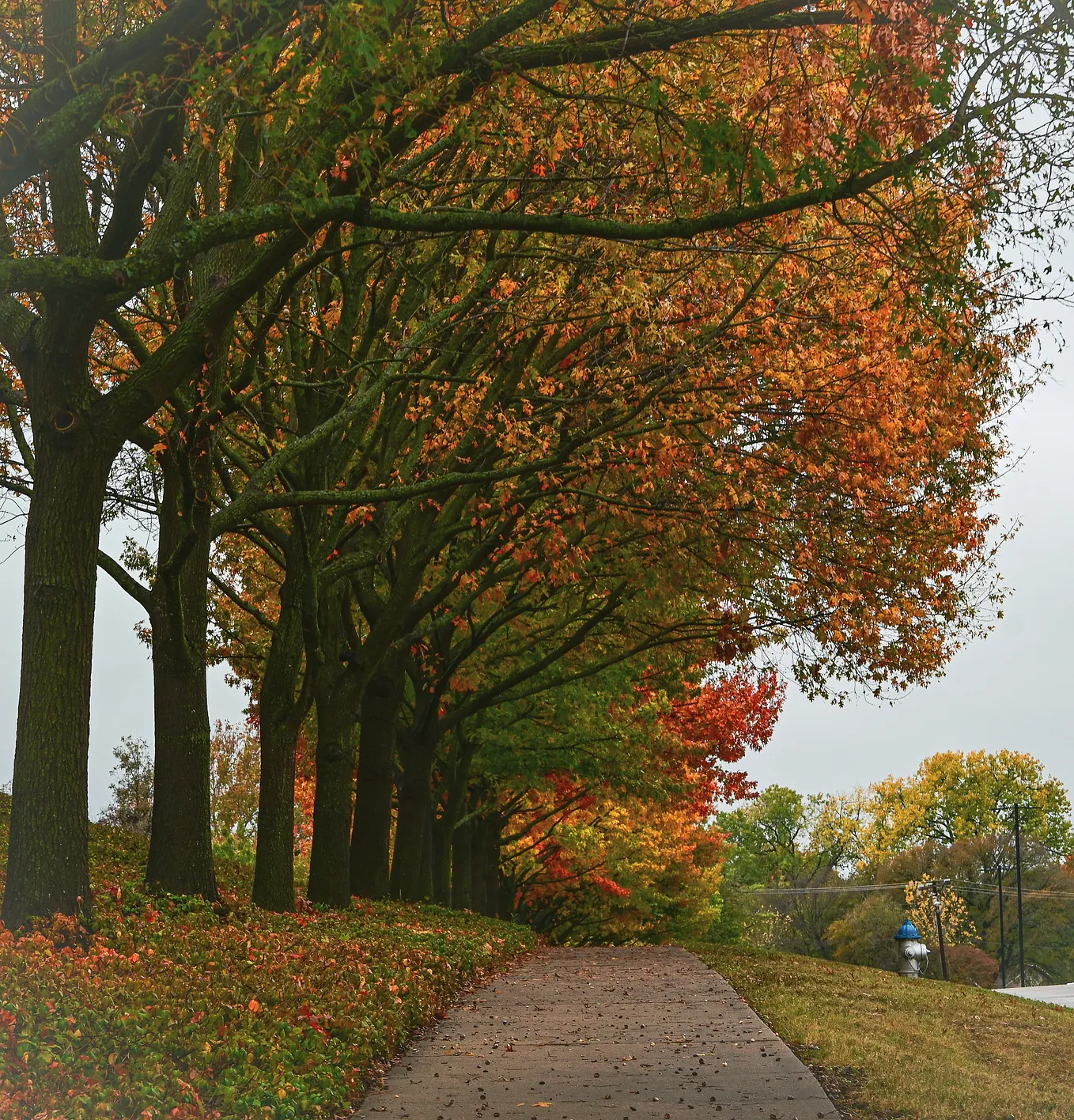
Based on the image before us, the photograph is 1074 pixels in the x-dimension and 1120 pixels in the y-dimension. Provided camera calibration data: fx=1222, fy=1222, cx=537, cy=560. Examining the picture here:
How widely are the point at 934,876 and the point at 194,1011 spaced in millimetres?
73338

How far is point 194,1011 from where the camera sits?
7.55 meters

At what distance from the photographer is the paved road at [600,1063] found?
789 cm

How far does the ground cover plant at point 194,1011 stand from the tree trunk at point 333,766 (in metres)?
4.07

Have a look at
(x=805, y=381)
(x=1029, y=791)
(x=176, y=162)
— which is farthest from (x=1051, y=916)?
(x=176, y=162)

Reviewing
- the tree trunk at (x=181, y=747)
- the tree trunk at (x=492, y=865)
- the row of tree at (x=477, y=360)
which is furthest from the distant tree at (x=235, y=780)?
the tree trunk at (x=181, y=747)

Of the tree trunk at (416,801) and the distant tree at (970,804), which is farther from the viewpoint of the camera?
the distant tree at (970,804)

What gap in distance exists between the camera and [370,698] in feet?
64.8

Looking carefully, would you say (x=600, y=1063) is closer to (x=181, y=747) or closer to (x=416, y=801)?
(x=181, y=747)

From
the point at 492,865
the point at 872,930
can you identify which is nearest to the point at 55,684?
the point at 492,865

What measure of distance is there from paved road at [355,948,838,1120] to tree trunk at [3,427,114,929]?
309cm

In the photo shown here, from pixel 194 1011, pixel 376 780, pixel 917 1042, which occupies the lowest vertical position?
pixel 917 1042

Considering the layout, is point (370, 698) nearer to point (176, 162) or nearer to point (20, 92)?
point (176, 162)

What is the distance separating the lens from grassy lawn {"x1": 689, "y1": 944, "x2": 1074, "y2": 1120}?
26.7 ft

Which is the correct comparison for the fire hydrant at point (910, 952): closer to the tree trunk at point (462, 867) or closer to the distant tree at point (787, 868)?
the tree trunk at point (462, 867)
